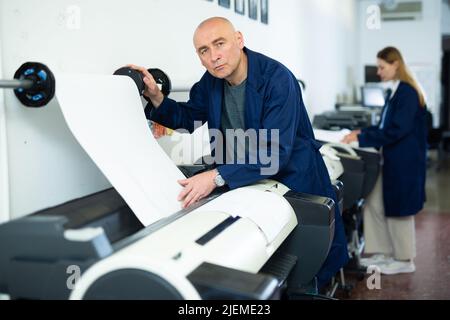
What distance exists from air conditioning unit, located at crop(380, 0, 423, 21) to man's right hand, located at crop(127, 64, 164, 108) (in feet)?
21.5

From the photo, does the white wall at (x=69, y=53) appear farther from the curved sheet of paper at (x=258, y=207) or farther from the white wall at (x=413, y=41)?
the white wall at (x=413, y=41)

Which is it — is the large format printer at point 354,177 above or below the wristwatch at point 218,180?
below

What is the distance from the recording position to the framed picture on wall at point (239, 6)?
2.87 metres

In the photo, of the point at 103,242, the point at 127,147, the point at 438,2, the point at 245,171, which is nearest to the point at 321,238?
the point at 245,171

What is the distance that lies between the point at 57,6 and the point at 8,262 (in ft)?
2.49

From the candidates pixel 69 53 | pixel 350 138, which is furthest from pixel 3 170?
pixel 350 138

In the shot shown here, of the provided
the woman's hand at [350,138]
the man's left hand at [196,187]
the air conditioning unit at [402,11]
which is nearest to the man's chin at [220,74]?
the man's left hand at [196,187]

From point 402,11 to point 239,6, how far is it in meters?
5.57

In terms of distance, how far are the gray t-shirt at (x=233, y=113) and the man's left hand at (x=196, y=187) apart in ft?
0.78

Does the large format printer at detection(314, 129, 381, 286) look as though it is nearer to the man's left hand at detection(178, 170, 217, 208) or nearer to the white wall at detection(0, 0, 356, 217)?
the white wall at detection(0, 0, 356, 217)

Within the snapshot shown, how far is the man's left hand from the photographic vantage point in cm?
148

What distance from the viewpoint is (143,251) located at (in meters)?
0.92

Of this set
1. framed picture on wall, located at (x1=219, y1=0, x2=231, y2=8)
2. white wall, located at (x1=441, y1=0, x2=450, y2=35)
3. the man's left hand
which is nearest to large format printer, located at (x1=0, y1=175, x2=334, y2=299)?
the man's left hand

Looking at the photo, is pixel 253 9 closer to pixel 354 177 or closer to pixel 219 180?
pixel 354 177
